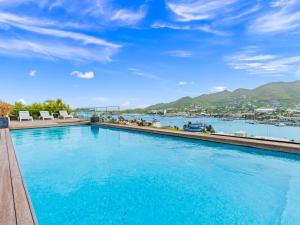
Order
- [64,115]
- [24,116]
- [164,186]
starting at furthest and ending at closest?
[64,115], [24,116], [164,186]

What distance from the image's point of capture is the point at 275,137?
803 centimetres

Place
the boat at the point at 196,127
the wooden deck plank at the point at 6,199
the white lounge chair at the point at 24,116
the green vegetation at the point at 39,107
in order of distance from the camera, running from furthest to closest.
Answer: the green vegetation at the point at 39,107, the white lounge chair at the point at 24,116, the boat at the point at 196,127, the wooden deck plank at the point at 6,199

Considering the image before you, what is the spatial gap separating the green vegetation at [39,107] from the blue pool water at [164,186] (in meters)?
11.5

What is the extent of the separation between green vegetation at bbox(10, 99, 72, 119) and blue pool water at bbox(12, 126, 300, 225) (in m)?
11.5

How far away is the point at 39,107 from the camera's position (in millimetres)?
18516

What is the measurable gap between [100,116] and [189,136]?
933cm

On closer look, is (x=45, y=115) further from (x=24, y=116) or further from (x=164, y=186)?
(x=164, y=186)

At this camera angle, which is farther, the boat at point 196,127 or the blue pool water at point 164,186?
the boat at point 196,127

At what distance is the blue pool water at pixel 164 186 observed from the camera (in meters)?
3.22

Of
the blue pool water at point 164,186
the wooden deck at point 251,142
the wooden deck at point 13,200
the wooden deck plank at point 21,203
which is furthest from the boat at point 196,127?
the wooden deck plank at point 21,203

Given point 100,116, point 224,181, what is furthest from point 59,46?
point 224,181

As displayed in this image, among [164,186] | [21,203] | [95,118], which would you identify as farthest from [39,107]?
[21,203]

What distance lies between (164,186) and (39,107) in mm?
17513

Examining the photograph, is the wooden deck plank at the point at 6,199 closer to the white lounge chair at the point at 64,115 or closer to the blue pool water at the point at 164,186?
the blue pool water at the point at 164,186
